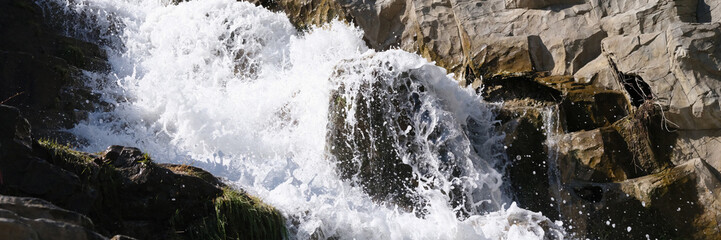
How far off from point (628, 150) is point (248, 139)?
4483mm

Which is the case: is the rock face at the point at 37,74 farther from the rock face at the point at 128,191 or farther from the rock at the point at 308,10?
the rock at the point at 308,10

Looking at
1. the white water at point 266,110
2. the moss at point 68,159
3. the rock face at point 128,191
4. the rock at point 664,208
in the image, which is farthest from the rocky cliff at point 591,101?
the moss at point 68,159

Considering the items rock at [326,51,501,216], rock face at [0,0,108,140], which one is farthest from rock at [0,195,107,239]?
rock at [326,51,501,216]

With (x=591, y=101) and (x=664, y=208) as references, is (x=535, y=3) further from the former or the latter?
(x=664, y=208)

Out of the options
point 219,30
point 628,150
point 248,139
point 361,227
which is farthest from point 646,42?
point 219,30

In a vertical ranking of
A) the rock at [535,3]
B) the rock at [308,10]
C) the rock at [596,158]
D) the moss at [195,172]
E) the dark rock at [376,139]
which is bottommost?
the rock at [596,158]

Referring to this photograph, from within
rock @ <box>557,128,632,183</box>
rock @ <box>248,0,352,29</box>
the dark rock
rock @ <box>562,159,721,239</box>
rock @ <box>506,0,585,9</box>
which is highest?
rock @ <box>248,0,352,29</box>

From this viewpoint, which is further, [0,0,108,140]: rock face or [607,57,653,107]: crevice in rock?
[607,57,653,107]: crevice in rock

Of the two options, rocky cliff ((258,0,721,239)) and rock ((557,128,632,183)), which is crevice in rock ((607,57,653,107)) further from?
rock ((557,128,632,183))

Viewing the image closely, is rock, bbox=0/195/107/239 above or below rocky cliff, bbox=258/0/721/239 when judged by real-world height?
above

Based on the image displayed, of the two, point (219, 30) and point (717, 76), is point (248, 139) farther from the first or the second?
point (717, 76)

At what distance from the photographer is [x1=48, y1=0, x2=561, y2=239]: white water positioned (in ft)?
19.4

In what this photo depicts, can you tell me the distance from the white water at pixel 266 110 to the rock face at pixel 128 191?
0.45m

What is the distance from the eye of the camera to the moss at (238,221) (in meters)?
4.93
